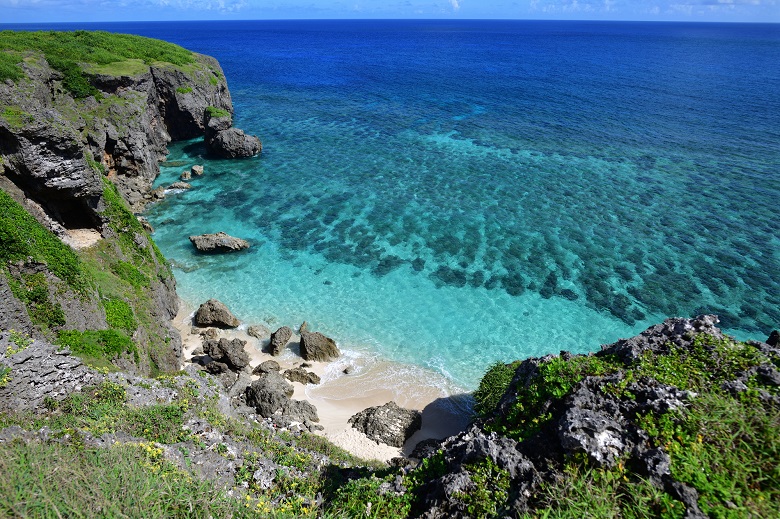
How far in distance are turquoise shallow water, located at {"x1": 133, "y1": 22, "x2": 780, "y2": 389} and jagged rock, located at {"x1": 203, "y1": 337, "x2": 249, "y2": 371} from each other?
3663mm

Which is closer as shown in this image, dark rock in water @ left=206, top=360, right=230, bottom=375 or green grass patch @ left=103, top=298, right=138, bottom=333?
green grass patch @ left=103, top=298, right=138, bottom=333

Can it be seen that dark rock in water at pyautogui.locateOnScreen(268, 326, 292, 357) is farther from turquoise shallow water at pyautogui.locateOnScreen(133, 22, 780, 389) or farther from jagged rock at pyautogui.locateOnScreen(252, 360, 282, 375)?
turquoise shallow water at pyautogui.locateOnScreen(133, 22, 780, 389)

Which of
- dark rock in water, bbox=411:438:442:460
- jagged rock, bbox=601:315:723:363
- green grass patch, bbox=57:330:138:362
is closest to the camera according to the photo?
jagged rock, bbox=601:315:723:363

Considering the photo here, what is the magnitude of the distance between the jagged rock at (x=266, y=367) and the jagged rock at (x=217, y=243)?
14833 mm

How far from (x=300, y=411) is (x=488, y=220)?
27.7 meters

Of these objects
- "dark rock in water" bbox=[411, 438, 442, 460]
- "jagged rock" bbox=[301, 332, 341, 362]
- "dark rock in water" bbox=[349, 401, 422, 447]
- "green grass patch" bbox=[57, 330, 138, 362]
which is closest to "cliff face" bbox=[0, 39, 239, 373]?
"green grass patch" bbox=[57, 330, 138, 362]

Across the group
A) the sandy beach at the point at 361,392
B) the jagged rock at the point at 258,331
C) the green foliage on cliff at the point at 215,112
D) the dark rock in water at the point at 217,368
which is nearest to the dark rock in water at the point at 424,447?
the sandy beach at the point at 361,392

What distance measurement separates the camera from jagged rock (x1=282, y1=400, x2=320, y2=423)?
22.9 meters

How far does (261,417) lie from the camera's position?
2180cm

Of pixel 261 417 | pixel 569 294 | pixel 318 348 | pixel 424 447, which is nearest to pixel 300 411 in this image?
pixel 261 417

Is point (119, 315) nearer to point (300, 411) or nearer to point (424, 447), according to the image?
point (300, 411)

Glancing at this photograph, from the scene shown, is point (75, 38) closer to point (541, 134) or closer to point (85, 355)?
point (85, 355)

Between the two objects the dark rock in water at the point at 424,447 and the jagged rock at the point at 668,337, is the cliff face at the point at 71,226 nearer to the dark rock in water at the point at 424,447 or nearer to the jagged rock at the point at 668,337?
the dark rock in water at the point at 424,447

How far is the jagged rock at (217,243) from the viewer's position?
38.2m
